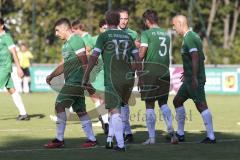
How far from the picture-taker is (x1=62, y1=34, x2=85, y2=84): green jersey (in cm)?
1215

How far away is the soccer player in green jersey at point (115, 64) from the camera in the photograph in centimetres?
1149

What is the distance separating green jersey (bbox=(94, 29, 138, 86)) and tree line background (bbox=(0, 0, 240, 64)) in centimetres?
3197

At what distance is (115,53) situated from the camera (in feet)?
38.0

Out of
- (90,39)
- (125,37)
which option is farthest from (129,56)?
(90,39)

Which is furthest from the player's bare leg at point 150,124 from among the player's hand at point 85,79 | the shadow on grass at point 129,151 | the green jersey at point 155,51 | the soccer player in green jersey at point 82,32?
the soccer player in green jersey at point 82,32

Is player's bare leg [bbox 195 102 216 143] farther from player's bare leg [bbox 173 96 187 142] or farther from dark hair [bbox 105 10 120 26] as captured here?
dark hair [bbox 105 10 120 26]

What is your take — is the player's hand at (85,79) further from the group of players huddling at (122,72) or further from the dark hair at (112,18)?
→ the dark hair at (112,18)

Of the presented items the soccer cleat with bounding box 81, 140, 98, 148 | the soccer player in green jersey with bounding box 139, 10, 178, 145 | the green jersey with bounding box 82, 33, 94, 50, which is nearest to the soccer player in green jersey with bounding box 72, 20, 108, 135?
the green jersey with bounding box 82, 33, 94, 50

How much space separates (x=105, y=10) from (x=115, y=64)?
37.3 meters

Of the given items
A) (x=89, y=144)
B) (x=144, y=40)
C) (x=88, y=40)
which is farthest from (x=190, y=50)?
(x=88, y=40)

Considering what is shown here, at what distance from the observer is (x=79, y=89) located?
12391 mm

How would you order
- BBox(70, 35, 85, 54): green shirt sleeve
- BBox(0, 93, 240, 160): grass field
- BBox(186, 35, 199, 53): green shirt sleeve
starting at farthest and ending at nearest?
1. BBox(186, 35, 199, 53): green shirt sleeve
2. BBox(70, 35, 85, 54): green shirt sleeve
3. BBox(0, 93, 240, 160): grass field

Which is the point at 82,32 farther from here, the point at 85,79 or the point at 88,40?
the point at 85,79

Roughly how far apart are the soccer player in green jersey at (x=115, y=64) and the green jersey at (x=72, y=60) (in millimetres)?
677
